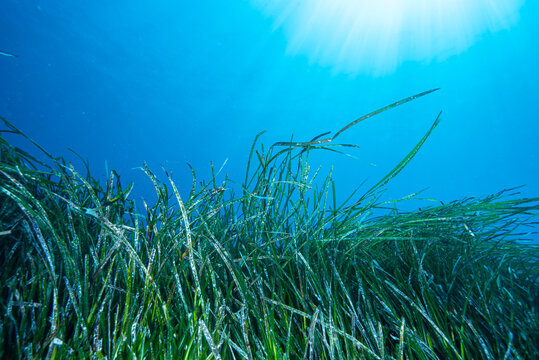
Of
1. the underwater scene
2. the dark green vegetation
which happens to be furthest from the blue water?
the dark green vegetation

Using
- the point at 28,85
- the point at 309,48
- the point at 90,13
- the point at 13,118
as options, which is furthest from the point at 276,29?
the point at 13,118

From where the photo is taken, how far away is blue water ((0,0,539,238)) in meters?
26.5

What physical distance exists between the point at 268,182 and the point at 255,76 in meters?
31.1

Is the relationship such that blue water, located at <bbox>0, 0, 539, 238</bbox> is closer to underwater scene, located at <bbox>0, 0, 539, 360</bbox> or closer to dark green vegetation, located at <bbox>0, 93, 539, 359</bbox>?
underwater scene, located at <bbox>0, 0, 539, 360</bbox>

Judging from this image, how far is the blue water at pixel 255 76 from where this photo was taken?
26453mm

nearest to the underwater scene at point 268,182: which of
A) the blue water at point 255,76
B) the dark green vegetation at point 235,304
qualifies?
the dark green vegetation at point 235,304

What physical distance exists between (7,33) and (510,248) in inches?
1483

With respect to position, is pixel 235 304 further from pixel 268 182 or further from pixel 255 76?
pixel 255 76

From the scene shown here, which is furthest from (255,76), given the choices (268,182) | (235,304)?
(235,304)

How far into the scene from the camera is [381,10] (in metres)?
25.4

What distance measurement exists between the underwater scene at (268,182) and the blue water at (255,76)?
0.71 feet

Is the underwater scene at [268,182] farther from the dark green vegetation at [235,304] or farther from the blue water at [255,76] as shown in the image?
the blue water at [255,76]

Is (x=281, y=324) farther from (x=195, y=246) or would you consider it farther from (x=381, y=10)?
(x=381, y=10)

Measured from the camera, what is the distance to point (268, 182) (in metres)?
1.34
